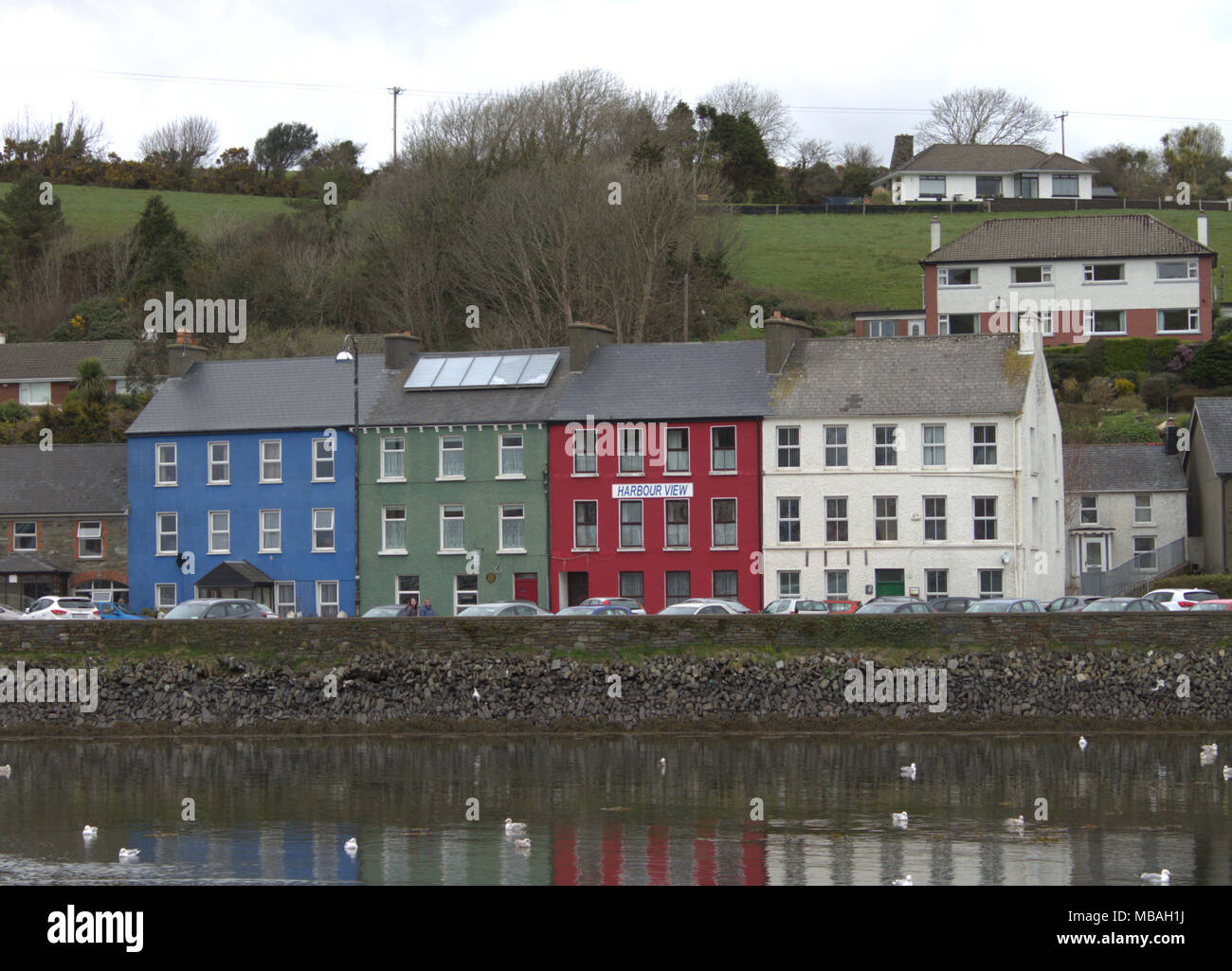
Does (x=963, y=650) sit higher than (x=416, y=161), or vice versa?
(x=416, y=161)

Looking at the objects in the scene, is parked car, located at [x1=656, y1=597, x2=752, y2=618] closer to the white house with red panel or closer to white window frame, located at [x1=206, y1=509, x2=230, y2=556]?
white window frame, located at [x1=206, y1=509, x2=230, y2=556]

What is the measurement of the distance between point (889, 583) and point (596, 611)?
1241 centimetres

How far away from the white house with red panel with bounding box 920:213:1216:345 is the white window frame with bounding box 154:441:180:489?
40528mm

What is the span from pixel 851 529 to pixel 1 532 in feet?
105

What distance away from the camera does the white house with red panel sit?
7956cm

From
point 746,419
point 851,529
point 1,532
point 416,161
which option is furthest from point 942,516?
point 416,161

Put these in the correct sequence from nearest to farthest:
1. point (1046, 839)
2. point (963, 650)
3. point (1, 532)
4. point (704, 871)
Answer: point (704, 871) < point (1046, 839) < point (963, 650) < point (1, 532)

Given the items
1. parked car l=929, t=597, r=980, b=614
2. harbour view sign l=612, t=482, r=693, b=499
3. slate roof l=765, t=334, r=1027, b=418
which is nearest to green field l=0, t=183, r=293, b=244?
harbour view sign l=612, t=482, r=693, b=499

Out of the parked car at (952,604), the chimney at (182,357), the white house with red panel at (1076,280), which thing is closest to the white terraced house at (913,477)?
the parked car at (952,604)

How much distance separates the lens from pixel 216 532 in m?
56.1

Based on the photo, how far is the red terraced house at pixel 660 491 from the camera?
51938 millimetres

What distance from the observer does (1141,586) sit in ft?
182

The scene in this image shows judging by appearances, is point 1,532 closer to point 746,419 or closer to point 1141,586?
point 746,419

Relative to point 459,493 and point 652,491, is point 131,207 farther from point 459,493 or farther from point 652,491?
point 652,491
